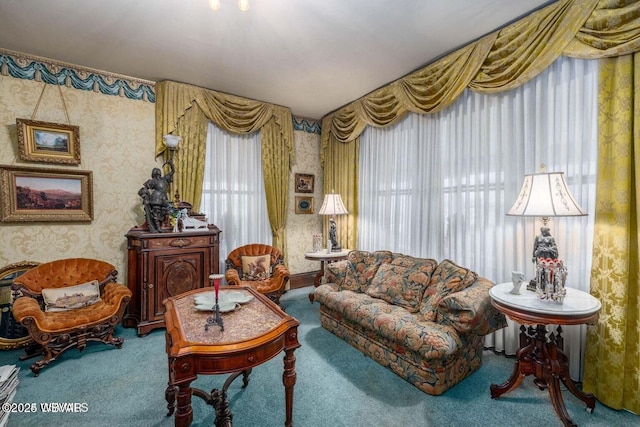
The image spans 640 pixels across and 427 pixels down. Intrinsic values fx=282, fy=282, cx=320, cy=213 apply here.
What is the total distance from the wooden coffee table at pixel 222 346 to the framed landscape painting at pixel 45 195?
6.90 feet

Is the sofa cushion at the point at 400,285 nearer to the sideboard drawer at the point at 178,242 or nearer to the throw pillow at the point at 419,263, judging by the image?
the throw pillow at the point at 419,263

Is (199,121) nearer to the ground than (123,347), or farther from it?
farther from it

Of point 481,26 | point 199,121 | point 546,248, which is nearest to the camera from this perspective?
point 546,248

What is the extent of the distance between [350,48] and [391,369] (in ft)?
9.86

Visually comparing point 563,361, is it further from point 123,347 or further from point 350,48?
point 123,347

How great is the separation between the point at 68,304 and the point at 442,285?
3529 millimetres

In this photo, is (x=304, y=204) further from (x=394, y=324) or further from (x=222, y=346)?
(x=222, y=346)

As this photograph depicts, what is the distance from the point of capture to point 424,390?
2.06 metres

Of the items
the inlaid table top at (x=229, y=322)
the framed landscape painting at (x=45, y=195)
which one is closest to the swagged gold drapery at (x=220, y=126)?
the framed landscape painting at (x=45, y=195)

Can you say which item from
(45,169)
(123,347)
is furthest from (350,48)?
(123,347)

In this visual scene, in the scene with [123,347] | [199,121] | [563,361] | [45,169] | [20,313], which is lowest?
[123,347]

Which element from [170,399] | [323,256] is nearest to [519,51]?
[323,256]

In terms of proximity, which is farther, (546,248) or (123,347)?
(123,347)

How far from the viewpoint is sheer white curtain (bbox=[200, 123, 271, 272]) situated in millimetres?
3990
